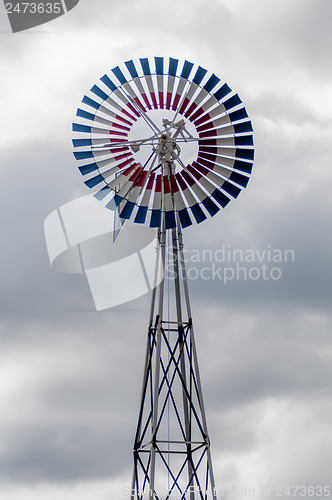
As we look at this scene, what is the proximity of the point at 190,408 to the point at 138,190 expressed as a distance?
241 inches

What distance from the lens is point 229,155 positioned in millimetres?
19906

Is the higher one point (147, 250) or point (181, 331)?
point (147, 250)

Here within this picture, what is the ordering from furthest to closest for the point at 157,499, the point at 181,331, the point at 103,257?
the point at 103,257 < the point at 181,331 < the point at 157,499

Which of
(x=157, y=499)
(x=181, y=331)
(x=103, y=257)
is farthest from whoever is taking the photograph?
(x=103, y=257)

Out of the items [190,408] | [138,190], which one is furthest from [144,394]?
[138,190]

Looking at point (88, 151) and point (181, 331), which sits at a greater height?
point (88, 151)

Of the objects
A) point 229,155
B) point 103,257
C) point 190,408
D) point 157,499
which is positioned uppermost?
point 229,155

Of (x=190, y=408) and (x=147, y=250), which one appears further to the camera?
(x=147, y=250)

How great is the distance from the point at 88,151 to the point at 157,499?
9413 mm

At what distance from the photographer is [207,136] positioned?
19859mm

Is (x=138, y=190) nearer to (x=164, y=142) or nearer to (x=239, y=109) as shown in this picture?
(x=164, y=142)

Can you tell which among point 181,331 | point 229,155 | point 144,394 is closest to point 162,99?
point 229,155

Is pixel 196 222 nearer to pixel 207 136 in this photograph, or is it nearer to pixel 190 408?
pixel 207 136

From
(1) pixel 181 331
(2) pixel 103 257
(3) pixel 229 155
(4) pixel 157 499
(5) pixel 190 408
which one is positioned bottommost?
(4) pixel 157 499
